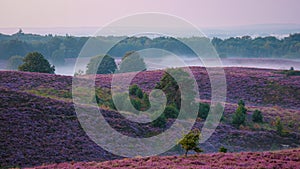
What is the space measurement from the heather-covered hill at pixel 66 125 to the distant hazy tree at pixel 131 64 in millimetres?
27464

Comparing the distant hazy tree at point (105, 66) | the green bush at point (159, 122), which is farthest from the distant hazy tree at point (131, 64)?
the green bush at point (159, 122)

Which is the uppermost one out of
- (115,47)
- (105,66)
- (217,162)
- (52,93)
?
(115,47)

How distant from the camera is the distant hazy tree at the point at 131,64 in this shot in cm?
9819

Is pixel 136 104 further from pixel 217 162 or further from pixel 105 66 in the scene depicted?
pixel 105 66

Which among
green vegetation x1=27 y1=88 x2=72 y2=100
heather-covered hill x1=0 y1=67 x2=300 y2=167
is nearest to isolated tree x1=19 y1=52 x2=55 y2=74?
heather-covered hill x1=0 y1=67 x2=300 y2=167

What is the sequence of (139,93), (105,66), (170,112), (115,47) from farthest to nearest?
(115,47) < (105,66) < (139,93) < (170,112)

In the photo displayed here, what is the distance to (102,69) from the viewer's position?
98.0 metres

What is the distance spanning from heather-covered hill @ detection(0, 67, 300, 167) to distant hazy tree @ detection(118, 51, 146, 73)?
2746cm

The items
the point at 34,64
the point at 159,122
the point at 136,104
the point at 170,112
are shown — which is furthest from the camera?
the point at 34,64

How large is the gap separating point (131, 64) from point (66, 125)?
6264cm

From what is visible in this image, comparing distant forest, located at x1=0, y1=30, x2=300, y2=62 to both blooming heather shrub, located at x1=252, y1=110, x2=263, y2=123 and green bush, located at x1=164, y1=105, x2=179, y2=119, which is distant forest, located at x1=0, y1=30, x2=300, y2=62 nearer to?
green bush, located at x1=164, y1=105, x2=179, y2=119

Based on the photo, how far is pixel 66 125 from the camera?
37.6m

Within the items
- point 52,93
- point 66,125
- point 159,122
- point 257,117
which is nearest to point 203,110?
point 257,117

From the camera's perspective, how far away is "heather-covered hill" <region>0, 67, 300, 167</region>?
3148 centimetres
